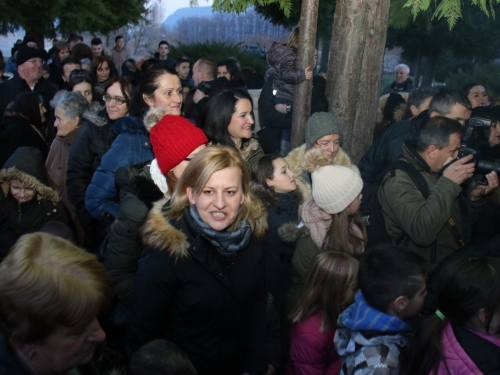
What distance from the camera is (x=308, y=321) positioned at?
285cm

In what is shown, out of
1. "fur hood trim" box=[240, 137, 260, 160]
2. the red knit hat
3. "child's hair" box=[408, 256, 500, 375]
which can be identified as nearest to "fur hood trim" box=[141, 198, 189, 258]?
the red knit hat

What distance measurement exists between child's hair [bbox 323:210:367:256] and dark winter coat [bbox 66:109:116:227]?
208 centimetres

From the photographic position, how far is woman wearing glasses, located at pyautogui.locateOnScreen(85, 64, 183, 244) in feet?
11.9

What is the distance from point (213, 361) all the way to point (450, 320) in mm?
1191

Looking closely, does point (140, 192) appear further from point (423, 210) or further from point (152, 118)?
point (423, 210)

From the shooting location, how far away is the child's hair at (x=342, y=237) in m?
3.30

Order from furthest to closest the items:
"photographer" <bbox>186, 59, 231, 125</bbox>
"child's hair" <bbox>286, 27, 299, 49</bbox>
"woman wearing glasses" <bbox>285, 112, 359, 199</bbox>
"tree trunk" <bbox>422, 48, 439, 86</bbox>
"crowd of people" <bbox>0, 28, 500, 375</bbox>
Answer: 1. "tree trunk" <bbox>422, 48, 439, 86</bbox>
2. "photographer" <bbox>186, 59, 231, 125</bbox>
3. "child's hair" <bbox>286, 27, 299, 49</bbox>
4. "woman wearing glasses" <bbox>285, 112, 359, 199</bbox>
5. "crowd of people" <bbox>0, 28, 500, 375</bbox>

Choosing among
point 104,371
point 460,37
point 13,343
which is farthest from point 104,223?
point 460,37

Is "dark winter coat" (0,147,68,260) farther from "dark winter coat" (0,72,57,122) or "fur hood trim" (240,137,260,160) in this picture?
"dark winter coat" (0,72,57,122)

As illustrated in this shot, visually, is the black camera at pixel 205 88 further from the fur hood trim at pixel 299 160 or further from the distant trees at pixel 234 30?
the distant trees at pixel 234 30

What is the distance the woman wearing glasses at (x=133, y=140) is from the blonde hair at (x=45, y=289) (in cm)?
185

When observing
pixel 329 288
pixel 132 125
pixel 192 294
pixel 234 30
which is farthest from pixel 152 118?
pixel 234 30

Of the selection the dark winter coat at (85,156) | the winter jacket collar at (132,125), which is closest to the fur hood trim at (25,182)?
the dark winter coat at (85,156)

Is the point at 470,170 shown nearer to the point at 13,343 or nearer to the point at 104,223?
the point at 104,223
